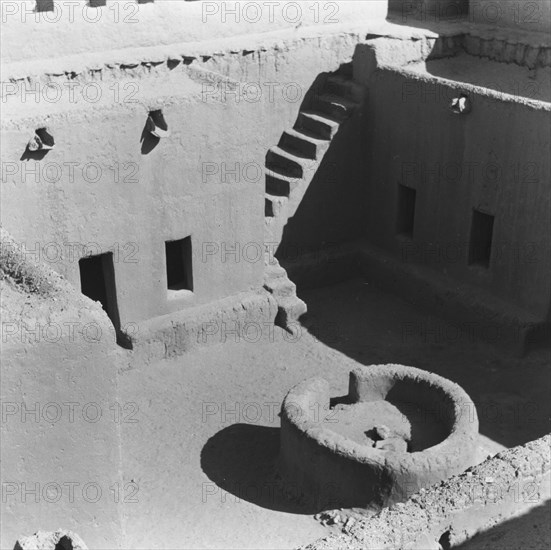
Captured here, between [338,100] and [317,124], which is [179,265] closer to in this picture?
[317,124]

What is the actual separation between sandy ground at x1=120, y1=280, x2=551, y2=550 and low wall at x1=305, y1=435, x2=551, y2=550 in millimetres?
3909

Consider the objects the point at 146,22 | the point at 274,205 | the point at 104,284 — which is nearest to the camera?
the point at 104,284

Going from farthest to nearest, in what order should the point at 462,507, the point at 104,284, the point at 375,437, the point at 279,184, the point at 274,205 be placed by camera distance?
1. the point at 279,184
2. the point at 274,205
3. the point at 104,284
4. the point at 375,437
5. the point at 462,507

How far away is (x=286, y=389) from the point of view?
455 inches

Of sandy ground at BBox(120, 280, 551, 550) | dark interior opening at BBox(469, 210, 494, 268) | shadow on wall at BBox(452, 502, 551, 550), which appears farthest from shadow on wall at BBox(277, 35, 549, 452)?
shadow on wall at BBox(452, 502, 551, 550)

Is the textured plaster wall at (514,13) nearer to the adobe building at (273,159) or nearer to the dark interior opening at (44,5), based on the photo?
the adobe building at (273,159)

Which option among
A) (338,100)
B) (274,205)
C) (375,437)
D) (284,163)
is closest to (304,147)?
(284,163)

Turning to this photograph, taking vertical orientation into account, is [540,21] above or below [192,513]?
above

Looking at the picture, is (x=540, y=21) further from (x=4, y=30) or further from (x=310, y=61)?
(x=4, y=30)

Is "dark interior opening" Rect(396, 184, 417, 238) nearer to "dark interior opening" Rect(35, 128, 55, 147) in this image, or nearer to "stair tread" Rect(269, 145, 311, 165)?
"stair tread" Rect(269, 145, 311, 165)

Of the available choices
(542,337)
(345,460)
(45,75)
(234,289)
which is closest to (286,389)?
(234,289)

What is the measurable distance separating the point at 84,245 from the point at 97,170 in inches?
32.3

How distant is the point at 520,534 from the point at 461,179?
809 cm

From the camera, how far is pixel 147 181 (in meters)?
11.2
